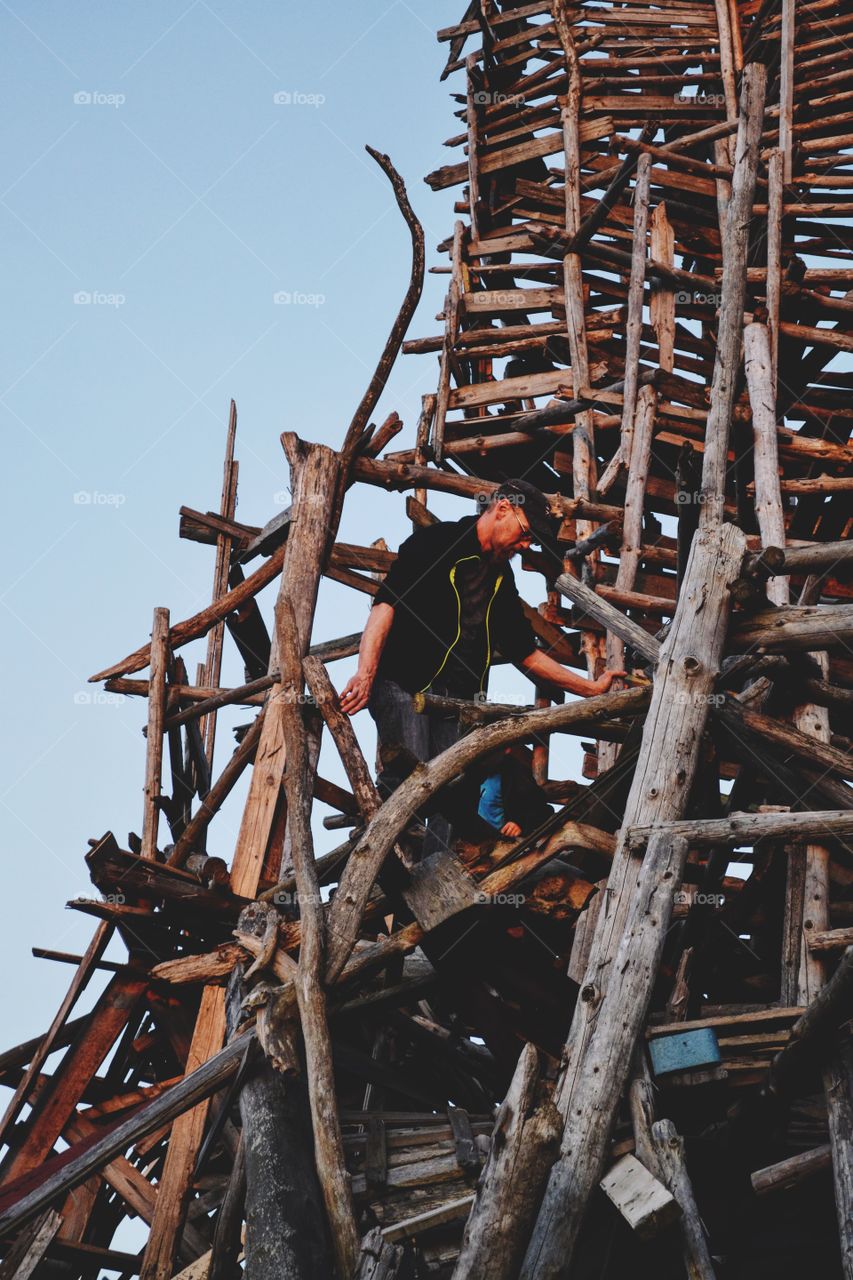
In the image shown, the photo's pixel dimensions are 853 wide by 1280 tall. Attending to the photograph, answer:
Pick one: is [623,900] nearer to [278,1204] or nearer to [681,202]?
[278,1204]

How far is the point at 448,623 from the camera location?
6.43 m

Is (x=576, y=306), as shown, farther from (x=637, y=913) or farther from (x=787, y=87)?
(x=637, y=913)

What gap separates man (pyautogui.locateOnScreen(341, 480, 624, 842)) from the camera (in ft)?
20.5

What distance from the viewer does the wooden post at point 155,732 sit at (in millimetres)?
7770

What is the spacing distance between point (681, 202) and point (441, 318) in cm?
260

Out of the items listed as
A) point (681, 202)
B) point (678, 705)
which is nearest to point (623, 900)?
point (678, 705)

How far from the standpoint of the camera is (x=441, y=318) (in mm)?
13109

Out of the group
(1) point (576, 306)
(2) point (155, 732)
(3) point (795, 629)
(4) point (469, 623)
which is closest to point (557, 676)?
(4) point (469, 623)

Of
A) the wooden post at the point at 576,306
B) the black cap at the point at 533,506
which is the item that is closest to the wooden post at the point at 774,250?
the wooden post at the point at 576,306

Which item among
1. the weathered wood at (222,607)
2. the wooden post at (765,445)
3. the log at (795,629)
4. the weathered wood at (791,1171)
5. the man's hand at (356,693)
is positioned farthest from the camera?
the weathered wood at (222,607)

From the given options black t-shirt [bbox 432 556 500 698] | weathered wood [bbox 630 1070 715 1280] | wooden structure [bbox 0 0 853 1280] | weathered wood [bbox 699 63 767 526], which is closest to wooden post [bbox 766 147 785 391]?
wooden structure [bbox 0 0 853 1280]

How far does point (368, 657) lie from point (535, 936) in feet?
4.93

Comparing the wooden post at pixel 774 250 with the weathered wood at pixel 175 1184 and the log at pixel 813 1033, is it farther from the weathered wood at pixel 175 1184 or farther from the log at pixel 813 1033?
the weathered wood at pixel 175 1184

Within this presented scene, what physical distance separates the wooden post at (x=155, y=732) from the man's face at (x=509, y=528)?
9.26ft
